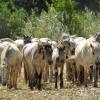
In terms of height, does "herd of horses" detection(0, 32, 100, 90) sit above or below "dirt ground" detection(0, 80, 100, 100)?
above

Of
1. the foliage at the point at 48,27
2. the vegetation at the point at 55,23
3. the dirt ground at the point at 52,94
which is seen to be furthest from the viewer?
the vegetation at the point at 55,23

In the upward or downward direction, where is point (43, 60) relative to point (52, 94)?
upward

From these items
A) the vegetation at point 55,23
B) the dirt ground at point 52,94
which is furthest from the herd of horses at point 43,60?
the vegetation at point 55,23

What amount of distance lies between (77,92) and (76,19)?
2650 cm

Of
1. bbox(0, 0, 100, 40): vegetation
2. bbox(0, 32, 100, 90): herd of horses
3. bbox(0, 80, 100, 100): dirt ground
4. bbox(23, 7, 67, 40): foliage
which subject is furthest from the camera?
bbox(0, 0, 100, 40): vegetation

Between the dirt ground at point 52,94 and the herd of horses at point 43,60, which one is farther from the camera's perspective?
the herd of horses at point 43,60

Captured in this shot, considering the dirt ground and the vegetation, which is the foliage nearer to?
the vegetation

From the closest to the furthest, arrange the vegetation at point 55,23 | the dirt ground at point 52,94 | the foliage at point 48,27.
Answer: the dirt ground at point 52,94 < the foliage at point 48,27 < the vegetation at point 55,23

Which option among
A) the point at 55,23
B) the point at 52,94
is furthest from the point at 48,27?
the point at 52,94

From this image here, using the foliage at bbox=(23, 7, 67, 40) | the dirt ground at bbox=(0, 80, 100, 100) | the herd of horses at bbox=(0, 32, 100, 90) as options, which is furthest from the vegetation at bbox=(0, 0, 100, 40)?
the dirt ground at bbox=(0, 80, 100, 100)

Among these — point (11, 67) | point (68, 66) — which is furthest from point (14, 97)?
point (68, 66)

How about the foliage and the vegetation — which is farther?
the vegetation

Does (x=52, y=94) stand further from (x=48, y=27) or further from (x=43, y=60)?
(x=48, y=27)

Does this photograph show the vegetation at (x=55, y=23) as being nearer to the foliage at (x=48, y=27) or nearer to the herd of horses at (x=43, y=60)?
the foliage at (x=48, y=27)
